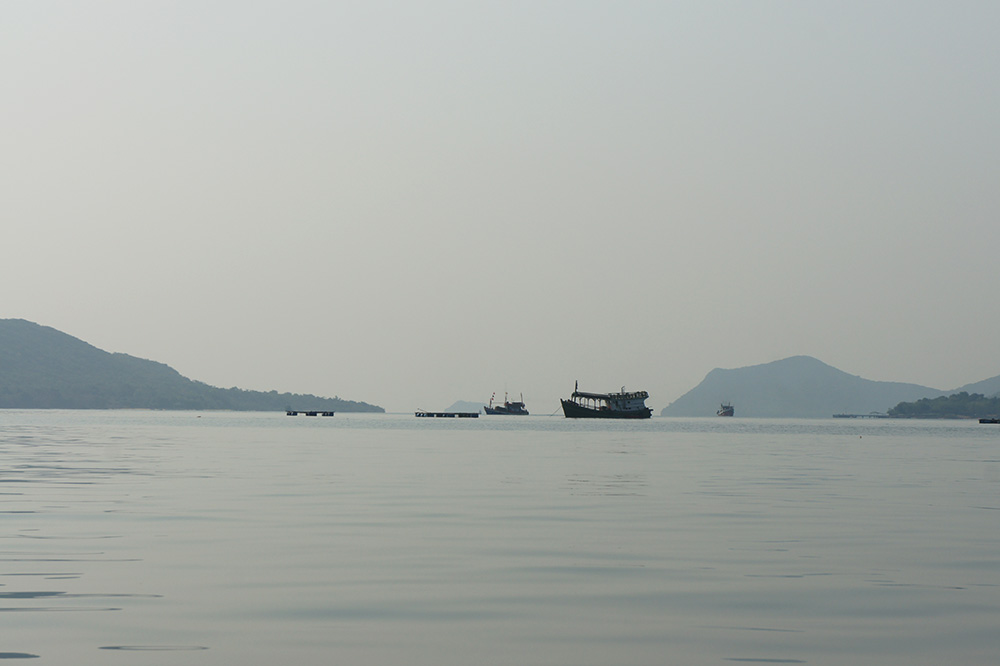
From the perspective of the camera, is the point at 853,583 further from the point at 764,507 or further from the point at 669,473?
the point at 669,473

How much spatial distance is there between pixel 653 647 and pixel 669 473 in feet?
129

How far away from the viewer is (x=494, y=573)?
64.9ft

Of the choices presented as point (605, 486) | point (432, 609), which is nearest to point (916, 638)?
point (432, 609)

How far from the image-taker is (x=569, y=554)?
72.9 feet

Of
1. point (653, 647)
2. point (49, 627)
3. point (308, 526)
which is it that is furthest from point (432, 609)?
point (308, 526)

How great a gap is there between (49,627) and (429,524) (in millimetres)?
14547

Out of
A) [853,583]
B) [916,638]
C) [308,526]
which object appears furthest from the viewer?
[308,526]

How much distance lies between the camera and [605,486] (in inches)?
1667

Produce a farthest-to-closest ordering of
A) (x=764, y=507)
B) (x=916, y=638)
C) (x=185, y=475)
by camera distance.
→ 1. (x=185, y=475)
2. (x=764, y=507)
3. (x=916, y=638)

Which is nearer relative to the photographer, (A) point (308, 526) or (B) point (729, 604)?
(B) point (729, 604)

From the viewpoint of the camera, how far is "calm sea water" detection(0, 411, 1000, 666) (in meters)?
13.4

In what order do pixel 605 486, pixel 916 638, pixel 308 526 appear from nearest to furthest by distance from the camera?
pixel 916 638, pixel 308 526, pixel 605 486

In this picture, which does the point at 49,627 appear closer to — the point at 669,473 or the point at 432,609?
the point at 432,609

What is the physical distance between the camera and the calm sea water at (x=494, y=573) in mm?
13367
